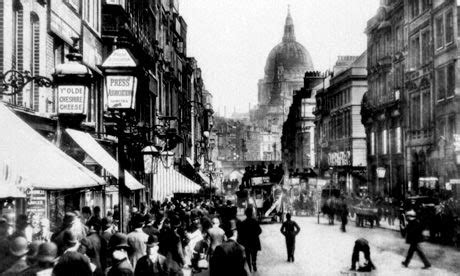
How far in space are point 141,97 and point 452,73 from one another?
18833mm

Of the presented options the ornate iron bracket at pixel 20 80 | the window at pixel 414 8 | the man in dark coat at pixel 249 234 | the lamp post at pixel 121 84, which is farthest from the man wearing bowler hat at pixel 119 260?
the window at pixel 414 8

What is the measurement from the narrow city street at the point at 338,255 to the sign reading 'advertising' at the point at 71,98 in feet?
23.1

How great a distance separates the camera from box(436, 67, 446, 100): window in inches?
1785

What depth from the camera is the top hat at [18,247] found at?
9789 mm

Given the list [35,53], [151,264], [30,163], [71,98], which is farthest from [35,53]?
[151,264]

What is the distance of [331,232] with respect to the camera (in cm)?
3631

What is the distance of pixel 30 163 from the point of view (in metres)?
11.1

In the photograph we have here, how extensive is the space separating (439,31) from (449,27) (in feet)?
7.18

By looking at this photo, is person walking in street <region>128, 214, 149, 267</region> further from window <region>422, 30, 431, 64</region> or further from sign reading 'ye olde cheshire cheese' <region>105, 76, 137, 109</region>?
window <region>422, 30, 431, 64</region>

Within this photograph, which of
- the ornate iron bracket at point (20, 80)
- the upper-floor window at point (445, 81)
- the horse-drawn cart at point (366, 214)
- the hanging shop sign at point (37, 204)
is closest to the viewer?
the ornate iron bracket at point (20, 80)

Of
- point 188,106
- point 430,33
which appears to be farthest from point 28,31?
point 188,106

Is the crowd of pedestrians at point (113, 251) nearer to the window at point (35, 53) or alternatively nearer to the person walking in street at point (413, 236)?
the window at point (35, 53)

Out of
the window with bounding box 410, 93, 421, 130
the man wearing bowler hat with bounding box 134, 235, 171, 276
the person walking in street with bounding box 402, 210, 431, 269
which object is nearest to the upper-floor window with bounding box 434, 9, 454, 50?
the window with bounding box 410, 93, 421, 130

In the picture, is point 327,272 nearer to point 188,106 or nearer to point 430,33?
point 430,33
